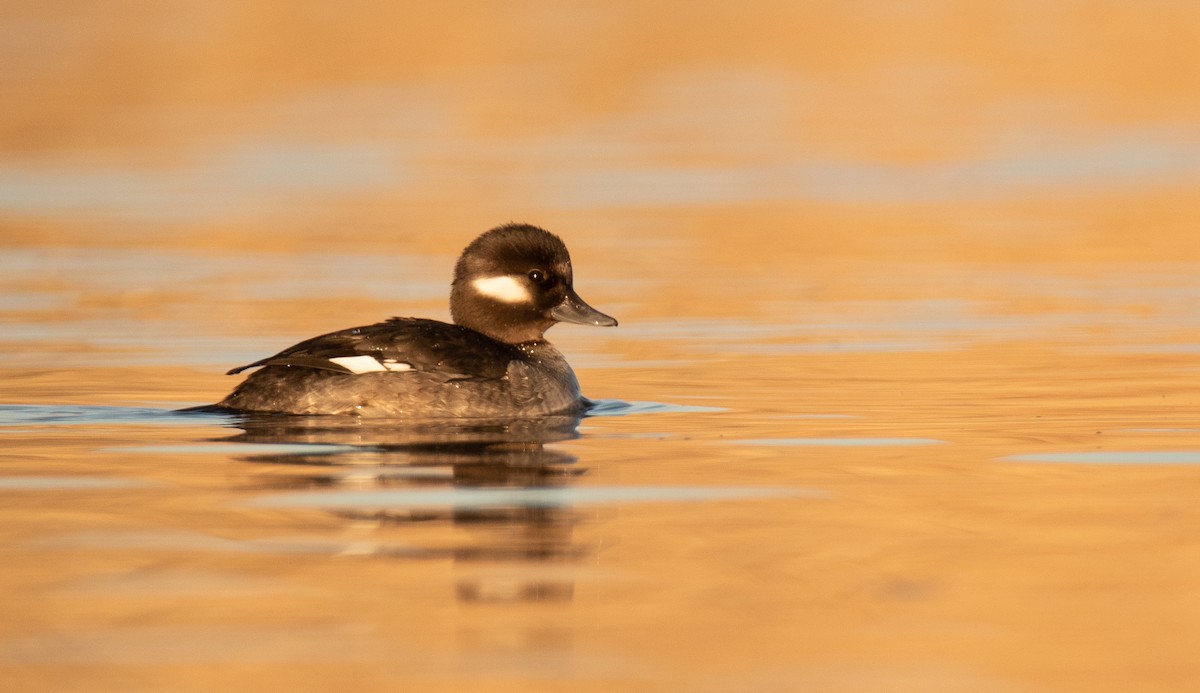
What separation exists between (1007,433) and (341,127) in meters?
20.7

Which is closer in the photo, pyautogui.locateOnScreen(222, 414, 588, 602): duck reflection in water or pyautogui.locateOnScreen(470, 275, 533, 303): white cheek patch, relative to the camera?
pyautogui.locateOnScreen(222, 414, 588, 602): duck reflection in water

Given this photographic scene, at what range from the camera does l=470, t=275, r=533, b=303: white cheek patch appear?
1089cm

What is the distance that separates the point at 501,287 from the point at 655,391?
98cm

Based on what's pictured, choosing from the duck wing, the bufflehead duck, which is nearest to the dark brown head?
the bufflehead duck

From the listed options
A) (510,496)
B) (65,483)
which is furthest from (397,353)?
(510,496)

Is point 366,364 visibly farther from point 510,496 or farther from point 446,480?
point 510,496

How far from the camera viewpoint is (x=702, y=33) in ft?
150

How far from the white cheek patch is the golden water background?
28.7 inches

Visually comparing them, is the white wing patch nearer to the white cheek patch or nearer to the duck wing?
the duck wing

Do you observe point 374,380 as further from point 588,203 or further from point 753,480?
point 588,203

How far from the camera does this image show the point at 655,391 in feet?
36.6

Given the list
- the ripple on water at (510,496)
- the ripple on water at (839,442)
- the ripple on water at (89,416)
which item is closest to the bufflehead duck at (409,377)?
the ripple on water at (89,416)

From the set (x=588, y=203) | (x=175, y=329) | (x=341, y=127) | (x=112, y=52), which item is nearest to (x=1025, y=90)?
(x=341, y=127)

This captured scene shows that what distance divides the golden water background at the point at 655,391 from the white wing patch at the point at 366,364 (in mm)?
665
